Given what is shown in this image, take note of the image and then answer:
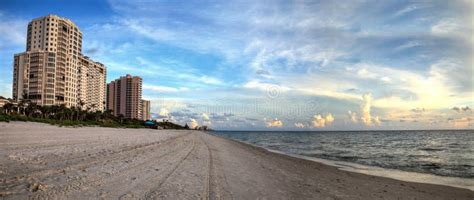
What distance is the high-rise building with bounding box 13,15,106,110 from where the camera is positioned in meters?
124

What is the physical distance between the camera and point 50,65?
124875mm

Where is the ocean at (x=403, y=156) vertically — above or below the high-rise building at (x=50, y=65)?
below

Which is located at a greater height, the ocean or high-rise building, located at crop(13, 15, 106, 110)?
high-rise building, located at crop(13, 15, 106, 110)

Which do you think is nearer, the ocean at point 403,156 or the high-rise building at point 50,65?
the ocean at point 403,156

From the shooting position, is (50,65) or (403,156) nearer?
(403,156)

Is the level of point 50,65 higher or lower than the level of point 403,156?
higher

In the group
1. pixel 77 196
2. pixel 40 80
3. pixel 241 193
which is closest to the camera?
pixel 77 196

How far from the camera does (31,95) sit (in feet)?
410

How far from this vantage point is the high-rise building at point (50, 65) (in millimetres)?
123562

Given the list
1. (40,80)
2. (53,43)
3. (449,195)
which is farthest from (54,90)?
(449,195)

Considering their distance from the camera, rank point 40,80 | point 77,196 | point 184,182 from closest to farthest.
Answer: point 77,196 < point 184,182 < point 40,80

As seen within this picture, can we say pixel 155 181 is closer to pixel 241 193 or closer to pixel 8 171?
pixel 241 193

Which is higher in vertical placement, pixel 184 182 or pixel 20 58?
pixel 20 58

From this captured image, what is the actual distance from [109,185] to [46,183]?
5.18ft
